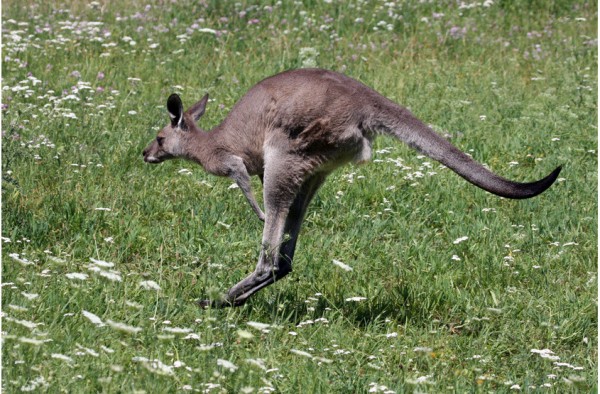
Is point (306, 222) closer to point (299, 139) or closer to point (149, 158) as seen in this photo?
point (149, 158)

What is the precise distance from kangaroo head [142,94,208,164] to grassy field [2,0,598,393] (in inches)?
18.4

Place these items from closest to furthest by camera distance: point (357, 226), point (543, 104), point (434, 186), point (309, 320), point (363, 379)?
1. point (363, 379)
2. point (309, 320)
3. point (357, 226)
4. point (434, 186)
5. point (543, 104)

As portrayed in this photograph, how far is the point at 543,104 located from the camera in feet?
32.2

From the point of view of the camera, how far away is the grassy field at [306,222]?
5.13m

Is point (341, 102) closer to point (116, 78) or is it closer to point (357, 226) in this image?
point (357, 226)

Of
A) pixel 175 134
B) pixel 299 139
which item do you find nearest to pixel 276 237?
pixel 299 139

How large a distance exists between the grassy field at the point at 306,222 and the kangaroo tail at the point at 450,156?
30.5 inches

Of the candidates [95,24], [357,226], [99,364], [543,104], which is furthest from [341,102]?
[95,24]

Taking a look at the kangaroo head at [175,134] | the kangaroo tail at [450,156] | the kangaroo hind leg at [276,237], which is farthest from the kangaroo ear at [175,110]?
the kangaroo tail at [450,156]

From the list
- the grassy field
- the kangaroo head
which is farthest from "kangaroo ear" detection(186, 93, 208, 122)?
the grassy field

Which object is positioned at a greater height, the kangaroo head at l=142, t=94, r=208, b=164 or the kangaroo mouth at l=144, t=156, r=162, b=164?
the kangaroo head at l=142, t=94, r=208, b=164

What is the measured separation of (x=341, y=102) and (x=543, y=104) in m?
4.38

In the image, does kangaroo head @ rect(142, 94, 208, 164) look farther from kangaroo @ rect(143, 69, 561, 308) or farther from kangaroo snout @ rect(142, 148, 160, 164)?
kangaroo @ rect(143, 69, 561, 308)

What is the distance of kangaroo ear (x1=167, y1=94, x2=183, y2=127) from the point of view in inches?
268
